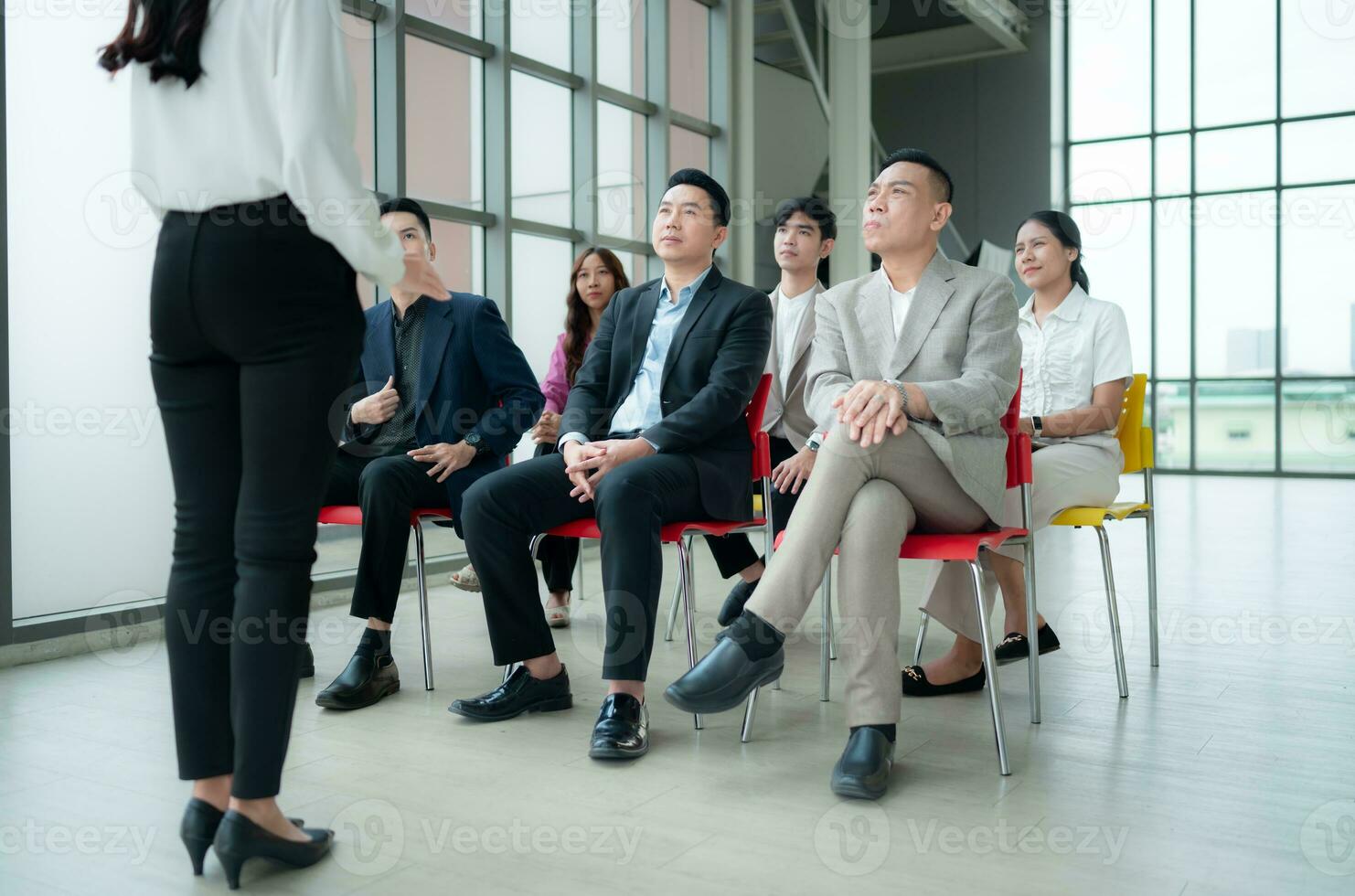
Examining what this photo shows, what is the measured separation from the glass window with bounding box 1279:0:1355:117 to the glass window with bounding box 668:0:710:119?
7.91 meters

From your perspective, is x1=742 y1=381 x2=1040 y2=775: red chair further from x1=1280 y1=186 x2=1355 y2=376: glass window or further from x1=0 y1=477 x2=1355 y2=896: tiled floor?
x1=1280 y1=186 x2=1355 y2=376: glass window

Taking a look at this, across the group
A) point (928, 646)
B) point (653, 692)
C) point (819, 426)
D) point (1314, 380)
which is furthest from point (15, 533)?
point (1314, 380)

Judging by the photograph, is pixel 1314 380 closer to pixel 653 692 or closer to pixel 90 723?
pixel 653 692

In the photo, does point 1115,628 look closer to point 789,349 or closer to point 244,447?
point 789,349

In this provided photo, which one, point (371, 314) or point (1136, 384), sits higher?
point (371, 314)

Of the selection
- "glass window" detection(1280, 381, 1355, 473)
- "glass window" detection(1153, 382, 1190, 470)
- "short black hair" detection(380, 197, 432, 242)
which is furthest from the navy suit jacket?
"glass window" detection(1280, 381, 1355, 473)

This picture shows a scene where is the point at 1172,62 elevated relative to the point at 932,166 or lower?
elevated

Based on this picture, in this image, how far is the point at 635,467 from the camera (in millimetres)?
2424

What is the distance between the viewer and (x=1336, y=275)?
1132 cm

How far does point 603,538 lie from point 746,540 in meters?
1.13

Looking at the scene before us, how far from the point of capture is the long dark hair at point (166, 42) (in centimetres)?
148

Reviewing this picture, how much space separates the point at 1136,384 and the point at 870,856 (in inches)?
73.1

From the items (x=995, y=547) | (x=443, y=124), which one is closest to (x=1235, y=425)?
(x=443, y=124)

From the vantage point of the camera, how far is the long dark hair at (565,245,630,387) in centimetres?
409
